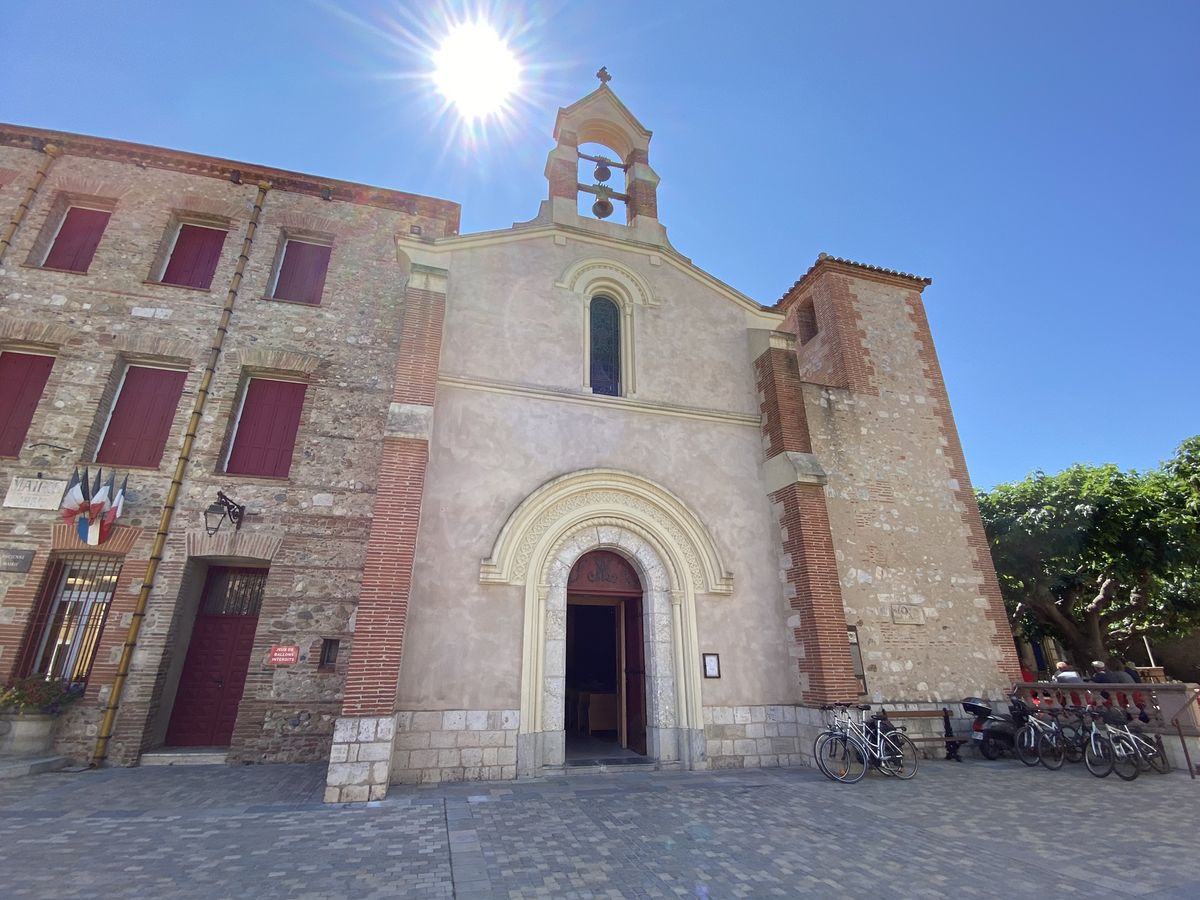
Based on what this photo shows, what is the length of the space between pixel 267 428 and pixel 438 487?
424 cm

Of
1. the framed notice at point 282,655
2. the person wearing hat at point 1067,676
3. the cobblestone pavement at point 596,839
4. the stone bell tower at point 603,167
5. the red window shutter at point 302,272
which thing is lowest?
the cobblestone pavement at point 596,839

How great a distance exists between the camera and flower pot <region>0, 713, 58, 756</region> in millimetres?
7500

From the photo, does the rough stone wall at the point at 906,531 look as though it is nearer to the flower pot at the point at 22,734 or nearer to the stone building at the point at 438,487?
the stone building at the point at 438,487

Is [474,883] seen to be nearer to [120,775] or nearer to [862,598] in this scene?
[120,775]

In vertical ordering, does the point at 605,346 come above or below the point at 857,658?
above

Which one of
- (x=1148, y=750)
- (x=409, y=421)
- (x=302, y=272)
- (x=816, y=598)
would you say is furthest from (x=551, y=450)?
(x=1148, y=750)

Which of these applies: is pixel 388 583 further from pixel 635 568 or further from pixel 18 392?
pixel 18 392

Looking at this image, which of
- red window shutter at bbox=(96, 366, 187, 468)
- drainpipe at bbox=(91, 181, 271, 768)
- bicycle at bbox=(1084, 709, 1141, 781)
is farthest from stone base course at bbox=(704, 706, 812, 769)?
red window shutter at bbox=(96, 366, 187, 468)

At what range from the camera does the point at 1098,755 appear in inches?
308

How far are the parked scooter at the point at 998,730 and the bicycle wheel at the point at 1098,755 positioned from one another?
112 centimetres

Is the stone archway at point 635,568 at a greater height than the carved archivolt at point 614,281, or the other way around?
the carved archivolt at point 614,281

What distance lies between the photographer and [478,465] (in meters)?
8.34

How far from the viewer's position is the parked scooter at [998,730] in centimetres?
921

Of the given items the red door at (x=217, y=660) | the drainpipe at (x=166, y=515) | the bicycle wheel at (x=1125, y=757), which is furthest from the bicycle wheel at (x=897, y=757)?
the drainpipe at (x=166, y=515)
